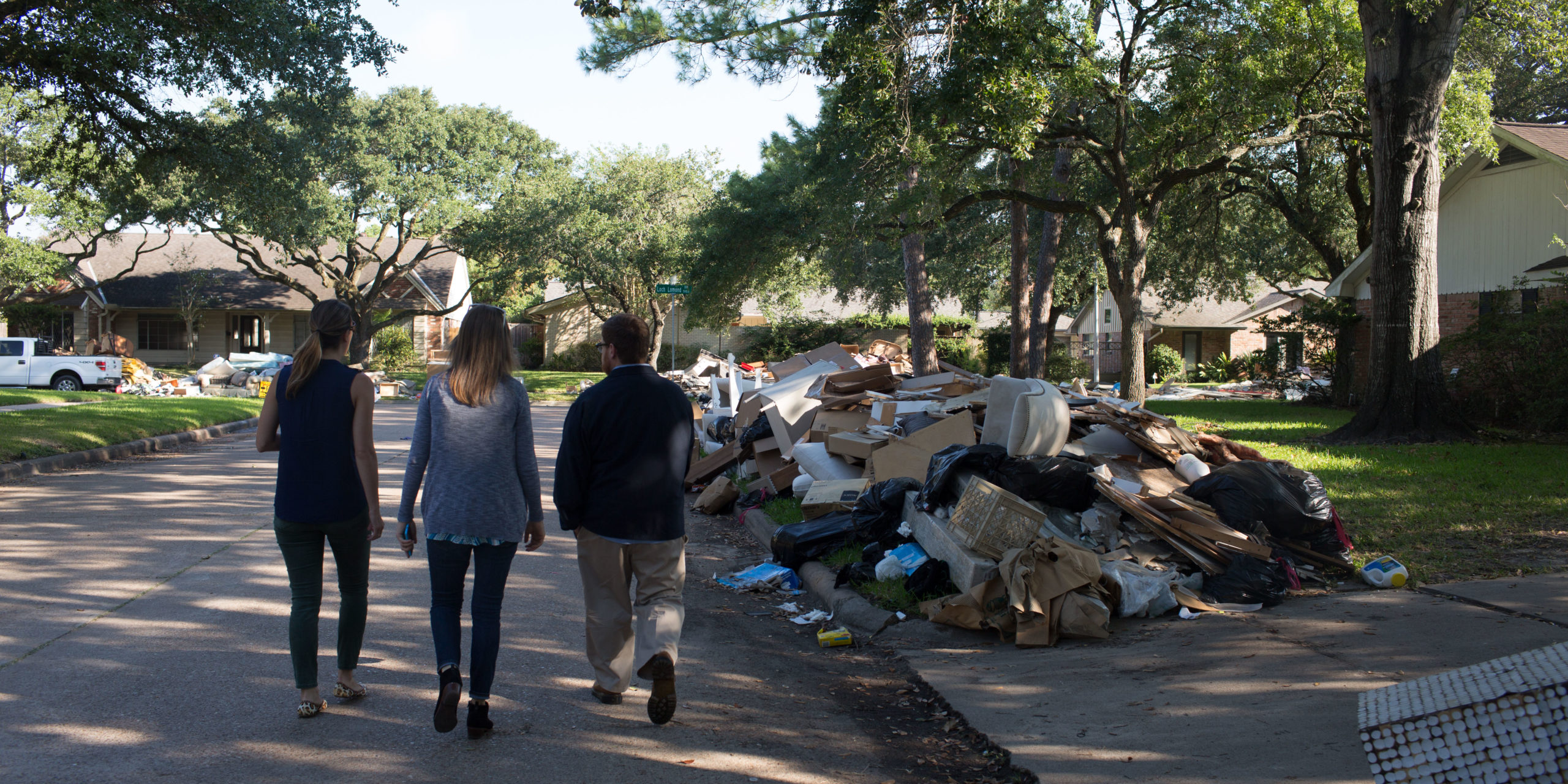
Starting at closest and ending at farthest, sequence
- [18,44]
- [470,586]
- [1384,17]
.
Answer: [470,586] < [18,44] < [1384,17]

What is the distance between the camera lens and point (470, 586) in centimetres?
658

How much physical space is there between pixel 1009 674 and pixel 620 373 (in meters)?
2.55

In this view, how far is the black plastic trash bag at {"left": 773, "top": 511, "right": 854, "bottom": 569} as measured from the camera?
7.66m

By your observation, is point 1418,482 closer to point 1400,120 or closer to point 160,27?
point 1400,120

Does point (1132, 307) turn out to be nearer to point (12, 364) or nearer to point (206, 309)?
point (12, 364)

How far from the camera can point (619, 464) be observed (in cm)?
430

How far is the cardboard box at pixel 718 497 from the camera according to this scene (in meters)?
10.7

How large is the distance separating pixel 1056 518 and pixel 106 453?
13.7m

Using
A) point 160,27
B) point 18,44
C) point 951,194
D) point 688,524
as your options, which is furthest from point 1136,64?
point 18,44

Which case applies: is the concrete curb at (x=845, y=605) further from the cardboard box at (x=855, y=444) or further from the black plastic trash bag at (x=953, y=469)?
the cardboard box at (x=855, y=444)

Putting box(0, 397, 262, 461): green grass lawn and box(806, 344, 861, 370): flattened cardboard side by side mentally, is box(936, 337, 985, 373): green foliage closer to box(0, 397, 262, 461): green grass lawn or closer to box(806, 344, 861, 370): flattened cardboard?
box(806, 344, 861, 370): flattened cardboard

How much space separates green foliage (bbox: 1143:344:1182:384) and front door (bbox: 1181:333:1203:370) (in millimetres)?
4834

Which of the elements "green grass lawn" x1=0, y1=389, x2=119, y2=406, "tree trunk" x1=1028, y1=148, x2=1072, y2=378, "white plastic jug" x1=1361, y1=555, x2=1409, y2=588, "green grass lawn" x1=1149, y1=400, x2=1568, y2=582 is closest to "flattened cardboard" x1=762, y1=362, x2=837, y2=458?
"green grass lawn" x1=1149, y1=400, x2=1568, y2=582

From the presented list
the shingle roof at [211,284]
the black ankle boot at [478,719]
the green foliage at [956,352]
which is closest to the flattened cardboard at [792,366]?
the black ankle boot at [478,719]
